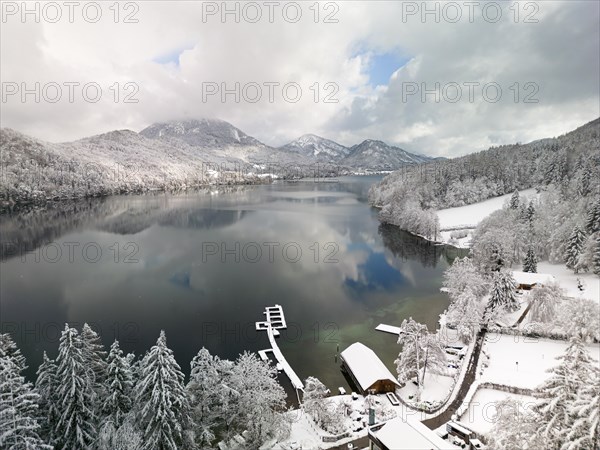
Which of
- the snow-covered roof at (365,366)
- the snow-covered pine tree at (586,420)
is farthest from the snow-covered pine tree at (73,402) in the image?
the snow-covered pine tree at (586,420)

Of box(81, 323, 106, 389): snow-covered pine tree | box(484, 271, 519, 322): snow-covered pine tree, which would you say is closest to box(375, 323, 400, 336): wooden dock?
box(484, 271, 519, 322): snow-covered pine tree

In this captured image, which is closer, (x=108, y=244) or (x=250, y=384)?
(x=250, y=384)

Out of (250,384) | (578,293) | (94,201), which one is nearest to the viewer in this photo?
(250,384)

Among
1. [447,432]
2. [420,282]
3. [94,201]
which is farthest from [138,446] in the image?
[94,201]

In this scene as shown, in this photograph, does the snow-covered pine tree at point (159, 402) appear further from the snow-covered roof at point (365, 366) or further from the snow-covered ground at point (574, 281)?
the snow-covered ground at point (574, 281)

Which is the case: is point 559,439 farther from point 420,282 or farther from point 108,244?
point 108,244

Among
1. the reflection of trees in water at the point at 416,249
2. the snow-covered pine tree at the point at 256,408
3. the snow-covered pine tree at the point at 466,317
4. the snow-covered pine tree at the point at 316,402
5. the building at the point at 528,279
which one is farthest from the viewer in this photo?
the reflection of trees in water at the point at 416,249
